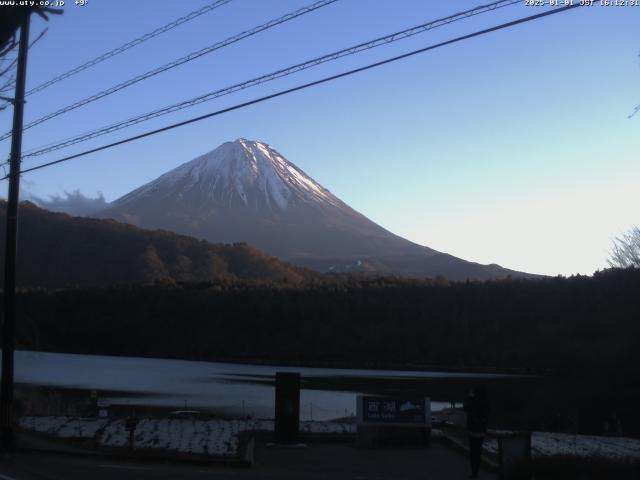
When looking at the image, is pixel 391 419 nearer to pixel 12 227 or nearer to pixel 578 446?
pixel 578 446

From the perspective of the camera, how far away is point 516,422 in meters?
36.4

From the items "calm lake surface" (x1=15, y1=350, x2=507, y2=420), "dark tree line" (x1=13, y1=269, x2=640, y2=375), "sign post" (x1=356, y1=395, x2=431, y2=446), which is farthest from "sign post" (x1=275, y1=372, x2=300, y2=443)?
"dark tree line" (x1=13, y1=269, x2=640, y2=375)

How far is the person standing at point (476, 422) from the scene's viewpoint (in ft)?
41.7

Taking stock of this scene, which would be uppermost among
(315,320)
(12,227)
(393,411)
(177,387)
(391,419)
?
(12,227)

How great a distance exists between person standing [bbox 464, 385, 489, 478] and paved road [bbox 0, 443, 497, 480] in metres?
0.44

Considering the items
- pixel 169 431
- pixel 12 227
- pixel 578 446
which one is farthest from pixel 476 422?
pixel 12 227

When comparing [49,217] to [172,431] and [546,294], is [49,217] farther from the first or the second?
[172,431]

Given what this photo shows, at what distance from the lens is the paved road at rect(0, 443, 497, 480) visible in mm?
13078

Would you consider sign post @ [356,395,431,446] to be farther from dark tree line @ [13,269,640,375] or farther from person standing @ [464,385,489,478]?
dark tree line @ [13,269,640,375]

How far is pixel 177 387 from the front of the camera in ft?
167

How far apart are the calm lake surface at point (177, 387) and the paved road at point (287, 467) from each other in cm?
1633

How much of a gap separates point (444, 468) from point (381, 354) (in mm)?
76831

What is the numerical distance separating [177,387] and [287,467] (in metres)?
38.1

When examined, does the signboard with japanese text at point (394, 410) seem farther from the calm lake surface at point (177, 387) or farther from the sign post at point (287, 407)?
the calm lake surface at point (177, 387)
